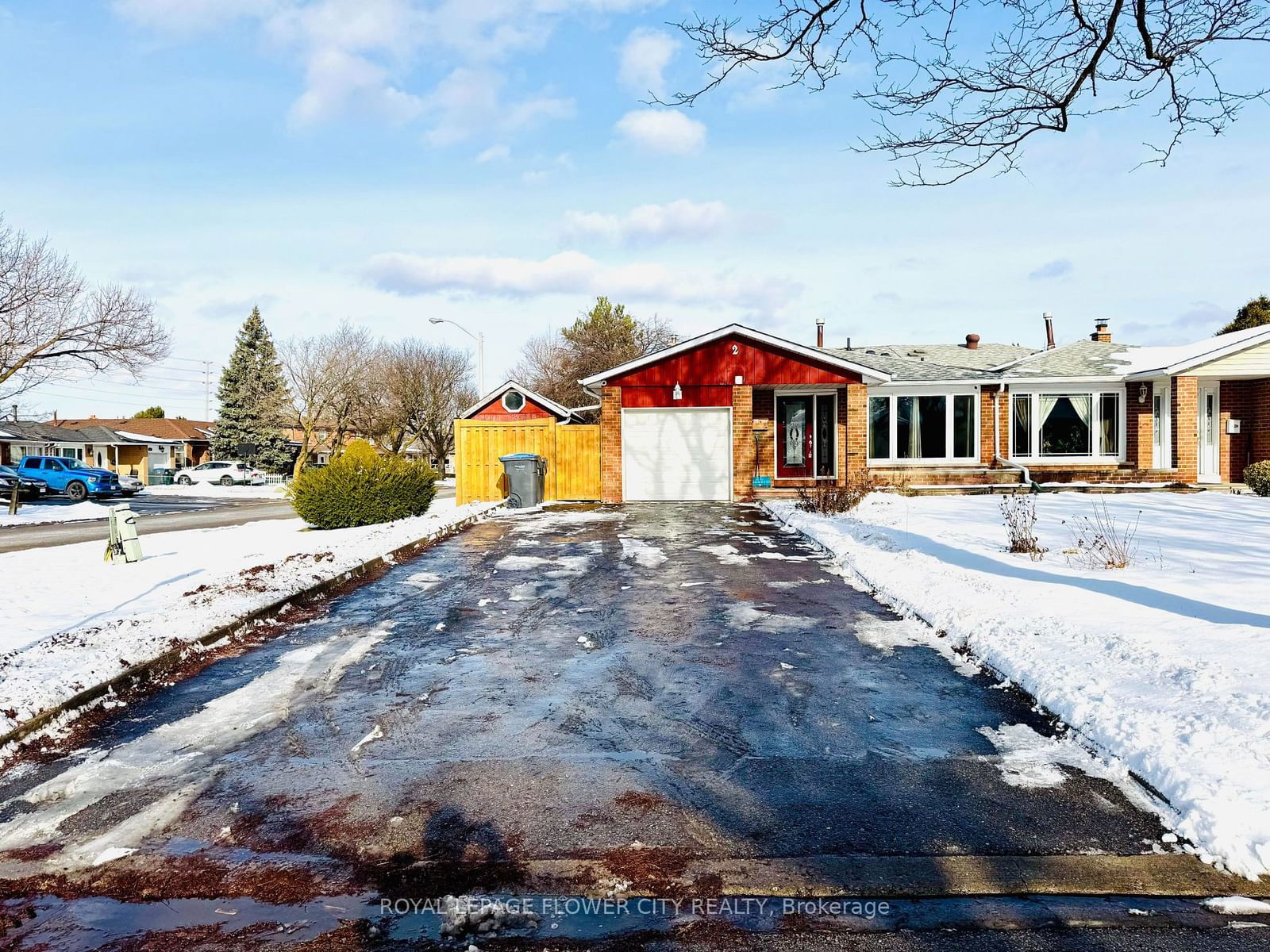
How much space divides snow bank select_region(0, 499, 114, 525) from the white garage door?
1458 cm

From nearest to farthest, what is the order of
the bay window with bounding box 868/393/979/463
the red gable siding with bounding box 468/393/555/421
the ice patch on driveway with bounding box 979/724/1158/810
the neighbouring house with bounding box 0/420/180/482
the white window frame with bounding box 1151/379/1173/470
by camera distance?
the ice patch on driveway with bounding box 979/724/1158/810 → the white window frame with bounding box 1151/379/1173/470 → the bay window with bounding box 868/393/979/463 → the red gable siding with bounding box 468/393/555/421 → the neighbouring house with bounding box 0/420/180/482

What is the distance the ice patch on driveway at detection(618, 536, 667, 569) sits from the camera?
11.9 m

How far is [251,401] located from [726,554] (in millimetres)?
54684

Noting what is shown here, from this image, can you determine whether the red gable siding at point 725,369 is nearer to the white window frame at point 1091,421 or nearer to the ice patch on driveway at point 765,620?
the white window frame at point 1091,421

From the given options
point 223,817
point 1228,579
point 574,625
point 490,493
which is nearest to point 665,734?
point 223,817

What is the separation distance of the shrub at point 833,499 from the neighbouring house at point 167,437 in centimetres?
6047

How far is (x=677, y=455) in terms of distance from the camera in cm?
2294

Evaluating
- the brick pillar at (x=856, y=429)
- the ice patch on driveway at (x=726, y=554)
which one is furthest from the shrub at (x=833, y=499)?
the ice patch on driveway at (x=726, y=554)

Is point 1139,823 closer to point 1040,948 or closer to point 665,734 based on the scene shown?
point 1040,948

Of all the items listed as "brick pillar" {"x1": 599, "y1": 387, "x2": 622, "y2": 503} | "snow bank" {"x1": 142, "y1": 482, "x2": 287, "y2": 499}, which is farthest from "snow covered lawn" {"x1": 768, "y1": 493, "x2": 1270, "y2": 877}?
"snow bank" {"x1": 142, "y1": 482, "x2": 287, "y2": 499}

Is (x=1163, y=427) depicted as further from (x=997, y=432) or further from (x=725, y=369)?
(x=725, y=369)

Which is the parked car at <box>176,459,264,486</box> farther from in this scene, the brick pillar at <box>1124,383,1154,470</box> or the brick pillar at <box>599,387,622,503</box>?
the brick pillar at <box>1124,383,1154,470</box>

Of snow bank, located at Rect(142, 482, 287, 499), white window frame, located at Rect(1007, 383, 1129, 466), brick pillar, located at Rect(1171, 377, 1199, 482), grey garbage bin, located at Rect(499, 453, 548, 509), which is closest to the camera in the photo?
grey garbage bin, located at Rect(499, 453, 548, 509)

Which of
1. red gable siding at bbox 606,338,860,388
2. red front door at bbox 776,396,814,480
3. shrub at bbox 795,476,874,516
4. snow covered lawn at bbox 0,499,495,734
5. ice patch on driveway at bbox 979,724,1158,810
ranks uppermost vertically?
red gable siding at bbox 606,338,860,388
